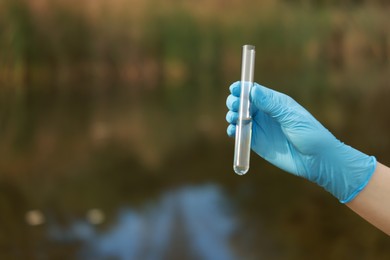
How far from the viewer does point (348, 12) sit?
16.4 ft

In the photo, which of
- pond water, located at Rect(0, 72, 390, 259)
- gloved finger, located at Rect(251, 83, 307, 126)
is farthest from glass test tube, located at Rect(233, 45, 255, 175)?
pond water, located at Rect(0, 72, 390, 259)

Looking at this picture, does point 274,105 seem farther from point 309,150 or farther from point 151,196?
point 151,196

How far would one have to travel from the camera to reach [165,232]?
107 inches

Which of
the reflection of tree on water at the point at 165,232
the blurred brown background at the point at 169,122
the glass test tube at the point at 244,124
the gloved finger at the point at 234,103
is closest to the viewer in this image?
the glass test tube at the point at 244,124

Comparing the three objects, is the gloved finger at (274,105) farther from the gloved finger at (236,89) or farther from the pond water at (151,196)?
the pond water at (151,196)

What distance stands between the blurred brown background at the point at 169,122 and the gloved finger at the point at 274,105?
64.0 inches

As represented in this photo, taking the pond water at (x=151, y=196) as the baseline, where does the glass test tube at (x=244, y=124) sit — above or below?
above

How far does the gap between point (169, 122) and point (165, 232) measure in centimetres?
145

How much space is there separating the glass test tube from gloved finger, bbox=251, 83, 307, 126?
0.03 m

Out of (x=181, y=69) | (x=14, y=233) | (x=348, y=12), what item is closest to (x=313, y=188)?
(x=14, y=233)

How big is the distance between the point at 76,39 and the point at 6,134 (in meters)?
1.34

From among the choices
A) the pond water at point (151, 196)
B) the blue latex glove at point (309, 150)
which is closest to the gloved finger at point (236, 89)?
the blue latex glove at point (309, 150)

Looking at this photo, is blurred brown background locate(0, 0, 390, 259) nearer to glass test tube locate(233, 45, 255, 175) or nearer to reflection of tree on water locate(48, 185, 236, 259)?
reflection of tree on water locate(48, 185, 236, 259)

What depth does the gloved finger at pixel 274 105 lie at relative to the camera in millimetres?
918
